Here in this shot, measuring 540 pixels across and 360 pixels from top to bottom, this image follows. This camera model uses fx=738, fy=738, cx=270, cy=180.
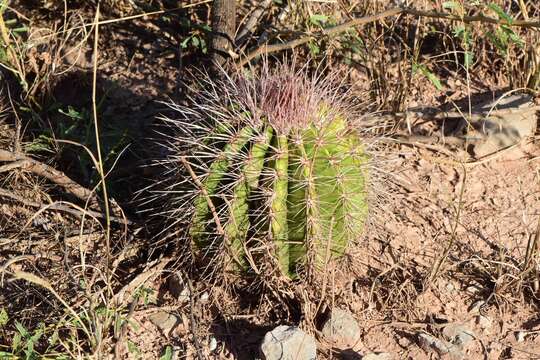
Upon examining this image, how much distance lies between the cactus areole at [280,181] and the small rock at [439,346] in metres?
0.39

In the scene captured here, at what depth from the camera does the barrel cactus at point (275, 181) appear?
2066 mm

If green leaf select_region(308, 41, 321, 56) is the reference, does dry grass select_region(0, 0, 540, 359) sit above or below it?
→ below

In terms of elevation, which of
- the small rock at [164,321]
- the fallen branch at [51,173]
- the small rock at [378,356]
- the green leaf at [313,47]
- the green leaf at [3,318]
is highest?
the green leaf at [313,47]

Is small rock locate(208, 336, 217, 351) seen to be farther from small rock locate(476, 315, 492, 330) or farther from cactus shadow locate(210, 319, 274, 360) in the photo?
small rock locate(476, 315, 492, 330)

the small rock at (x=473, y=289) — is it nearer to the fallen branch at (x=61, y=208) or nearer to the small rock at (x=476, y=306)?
the small rock at (x=476, y=306)

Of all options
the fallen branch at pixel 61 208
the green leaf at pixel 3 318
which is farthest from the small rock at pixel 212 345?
the green leaf at pixel 3 318

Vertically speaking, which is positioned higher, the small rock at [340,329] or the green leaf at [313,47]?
the green leaf at [313,47]

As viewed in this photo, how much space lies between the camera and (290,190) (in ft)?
6.86

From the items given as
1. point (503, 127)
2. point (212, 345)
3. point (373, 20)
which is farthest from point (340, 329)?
point (503, 127)

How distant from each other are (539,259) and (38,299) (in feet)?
5.29

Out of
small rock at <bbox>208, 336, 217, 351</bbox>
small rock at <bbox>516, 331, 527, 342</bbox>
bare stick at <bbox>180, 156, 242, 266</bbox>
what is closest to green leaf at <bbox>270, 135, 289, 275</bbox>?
bare stick at <bbox>180, 156, 242, 266</bbox>

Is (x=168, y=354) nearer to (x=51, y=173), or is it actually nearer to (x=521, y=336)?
(x=51, y=173)

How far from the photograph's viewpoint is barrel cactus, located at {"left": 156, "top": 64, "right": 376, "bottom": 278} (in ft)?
6.78

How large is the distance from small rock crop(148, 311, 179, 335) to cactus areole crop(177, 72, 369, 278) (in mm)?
265
